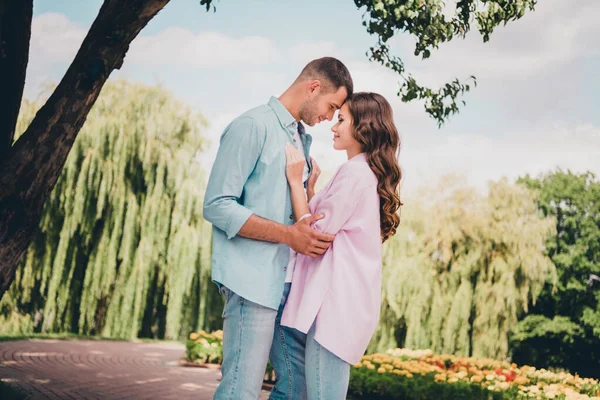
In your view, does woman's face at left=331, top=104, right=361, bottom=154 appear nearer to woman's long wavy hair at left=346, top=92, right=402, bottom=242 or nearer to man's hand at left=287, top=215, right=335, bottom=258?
woman's long wavy hair at left=346, top=92, right=402, bottom=242

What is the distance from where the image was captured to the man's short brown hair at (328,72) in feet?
8.85

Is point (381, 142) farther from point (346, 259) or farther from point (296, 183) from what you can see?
point (346, 259)

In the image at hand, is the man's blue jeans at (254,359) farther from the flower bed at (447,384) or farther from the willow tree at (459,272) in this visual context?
the willow tree at (459,272)

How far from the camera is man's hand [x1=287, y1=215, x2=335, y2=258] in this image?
91.3 inches

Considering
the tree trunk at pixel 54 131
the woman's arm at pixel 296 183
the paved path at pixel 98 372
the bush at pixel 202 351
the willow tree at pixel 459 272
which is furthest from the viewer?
the willow tree at pixel 459 272

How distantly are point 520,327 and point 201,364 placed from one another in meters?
17.1

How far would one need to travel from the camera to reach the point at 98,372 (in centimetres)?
766

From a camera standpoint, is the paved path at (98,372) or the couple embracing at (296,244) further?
the paved path at (98,372)

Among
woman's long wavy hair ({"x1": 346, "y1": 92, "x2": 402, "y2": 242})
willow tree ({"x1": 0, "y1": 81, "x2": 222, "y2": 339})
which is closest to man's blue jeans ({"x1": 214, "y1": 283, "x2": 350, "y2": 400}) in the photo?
woman's long wavy hair ({"x1": 346, "y1": 92, "x2": 402, "y2": 242})

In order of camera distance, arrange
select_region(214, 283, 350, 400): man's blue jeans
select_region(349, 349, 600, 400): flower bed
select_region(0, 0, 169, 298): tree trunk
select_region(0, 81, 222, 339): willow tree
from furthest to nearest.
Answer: select_region(0, 81, 222, 339): willow tree
select_region(349, 349, 600, 400): flower bed
select_region(0, 0, 169, 298): tree trunk
select_region(214, 283, 350, 400): man's blue jeans

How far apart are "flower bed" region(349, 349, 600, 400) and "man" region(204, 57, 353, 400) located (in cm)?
455

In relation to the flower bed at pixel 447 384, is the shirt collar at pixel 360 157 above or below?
above

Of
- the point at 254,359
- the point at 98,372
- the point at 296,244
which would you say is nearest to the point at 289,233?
the point at 296,244

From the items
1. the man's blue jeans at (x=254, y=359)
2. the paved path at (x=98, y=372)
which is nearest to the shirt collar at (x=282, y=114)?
the man's blue jeans at (x=254, y=359)
